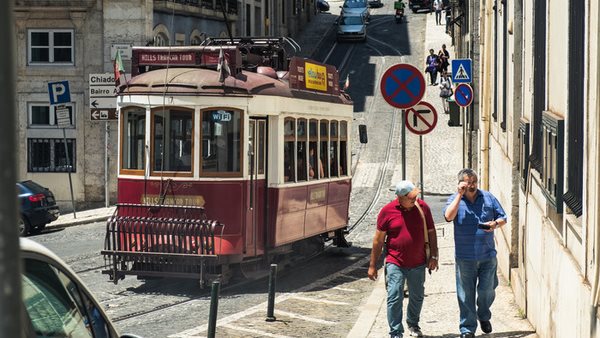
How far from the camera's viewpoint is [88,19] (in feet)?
109

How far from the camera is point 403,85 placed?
554 inches

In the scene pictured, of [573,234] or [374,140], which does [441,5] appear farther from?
[573,234]

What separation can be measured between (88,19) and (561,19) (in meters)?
25.6

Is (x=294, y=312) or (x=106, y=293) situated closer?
(x=294, y=312)

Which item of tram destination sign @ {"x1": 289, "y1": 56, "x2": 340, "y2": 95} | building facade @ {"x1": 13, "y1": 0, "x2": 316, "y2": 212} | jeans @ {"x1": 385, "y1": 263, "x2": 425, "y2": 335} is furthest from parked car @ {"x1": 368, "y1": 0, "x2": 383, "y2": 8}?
jeans @ {"x1": 385, "y1": 263, "x2": 425, "y2": 335}

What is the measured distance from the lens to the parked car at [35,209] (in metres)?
24.9

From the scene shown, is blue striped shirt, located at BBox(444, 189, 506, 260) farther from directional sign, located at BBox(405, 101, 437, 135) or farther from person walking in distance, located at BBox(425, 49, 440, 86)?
person walking in distance, located at BBox(425, 49, 440, 86)

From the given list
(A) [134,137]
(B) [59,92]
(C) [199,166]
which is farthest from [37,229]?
(C) [199,166]

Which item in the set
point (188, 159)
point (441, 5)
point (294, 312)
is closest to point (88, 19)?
point (188, 159)

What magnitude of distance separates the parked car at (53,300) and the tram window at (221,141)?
10784mm

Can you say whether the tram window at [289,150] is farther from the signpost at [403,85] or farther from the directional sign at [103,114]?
the directional sign at [103,114]

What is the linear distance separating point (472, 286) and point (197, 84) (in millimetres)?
→ 5668

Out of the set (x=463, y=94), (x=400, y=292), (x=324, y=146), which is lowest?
(x=400, y=292)

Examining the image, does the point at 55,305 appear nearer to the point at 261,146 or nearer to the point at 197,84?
the point at 197,84
